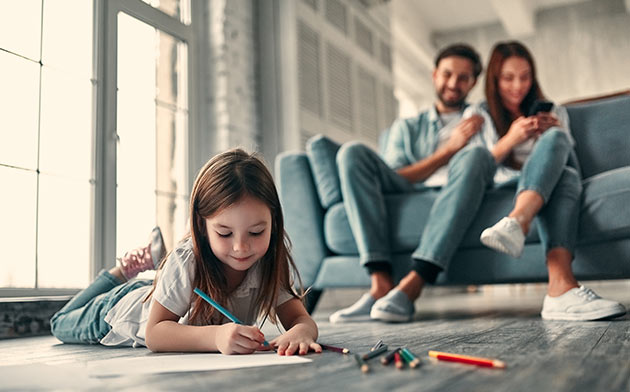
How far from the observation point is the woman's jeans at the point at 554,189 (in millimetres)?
1729

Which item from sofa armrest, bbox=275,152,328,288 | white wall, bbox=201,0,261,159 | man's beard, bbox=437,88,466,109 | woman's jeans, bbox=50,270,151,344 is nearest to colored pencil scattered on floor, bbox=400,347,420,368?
woman's jeans, bbox=50,270,151,344

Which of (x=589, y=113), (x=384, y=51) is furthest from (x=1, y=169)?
(x=384, y=51)

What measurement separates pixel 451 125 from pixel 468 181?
629mm

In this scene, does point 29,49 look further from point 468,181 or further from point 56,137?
point 468,181

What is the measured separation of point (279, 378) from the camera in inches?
32.1

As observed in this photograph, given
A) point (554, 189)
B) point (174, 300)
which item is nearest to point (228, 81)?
point (554, 189)

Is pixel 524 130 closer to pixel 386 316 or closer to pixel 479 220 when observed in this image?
pixel 479 220

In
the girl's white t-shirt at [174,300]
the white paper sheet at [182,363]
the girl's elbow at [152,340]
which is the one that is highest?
the girl's white t-shirt at [174,300]

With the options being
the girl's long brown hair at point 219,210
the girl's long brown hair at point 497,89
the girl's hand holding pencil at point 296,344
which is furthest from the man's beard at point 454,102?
the girl's hand holding pencil at point 296,344

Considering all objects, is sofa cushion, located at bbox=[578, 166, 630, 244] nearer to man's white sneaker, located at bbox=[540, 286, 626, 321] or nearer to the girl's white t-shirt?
man's white sneaker, located at bbox=[540, 286, 626, 321]

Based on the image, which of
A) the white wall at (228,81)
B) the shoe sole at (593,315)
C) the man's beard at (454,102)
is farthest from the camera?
the white wall at (228,81)

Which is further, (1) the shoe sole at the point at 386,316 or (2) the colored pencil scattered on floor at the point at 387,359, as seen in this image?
(1) the shoe sole at the point at 386,316

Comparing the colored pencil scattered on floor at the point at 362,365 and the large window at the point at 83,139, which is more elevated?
the large window at the point at 83,139

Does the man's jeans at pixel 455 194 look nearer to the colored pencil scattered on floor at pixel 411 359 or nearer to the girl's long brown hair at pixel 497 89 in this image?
the girl's long brown hair at pixel 497 89
